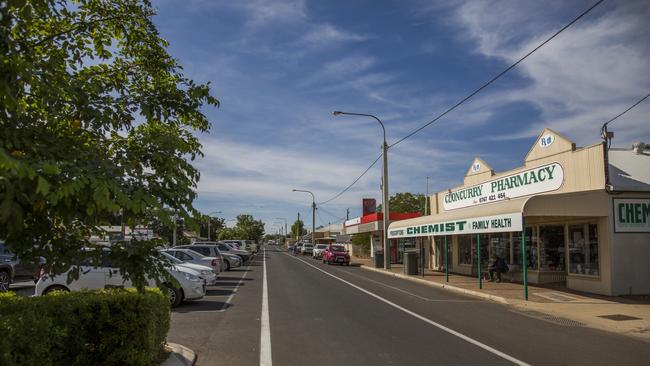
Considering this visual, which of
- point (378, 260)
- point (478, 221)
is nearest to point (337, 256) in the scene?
point (378, 260)

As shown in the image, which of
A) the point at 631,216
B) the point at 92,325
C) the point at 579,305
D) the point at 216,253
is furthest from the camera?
the point at 216,253

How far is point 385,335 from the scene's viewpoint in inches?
398

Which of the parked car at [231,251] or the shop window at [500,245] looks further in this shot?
the parked car at [231,251]

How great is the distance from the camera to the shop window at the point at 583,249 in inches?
714

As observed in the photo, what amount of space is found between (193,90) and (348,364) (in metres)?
4.81

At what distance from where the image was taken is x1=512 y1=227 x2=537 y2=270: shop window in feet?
73.0

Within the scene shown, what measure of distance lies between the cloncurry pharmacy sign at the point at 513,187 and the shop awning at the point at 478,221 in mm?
1526

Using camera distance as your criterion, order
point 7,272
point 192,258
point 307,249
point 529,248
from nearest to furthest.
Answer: point 7,272
point 192,258
point 529,248
point 307,249

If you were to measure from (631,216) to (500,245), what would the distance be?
26.2 feet

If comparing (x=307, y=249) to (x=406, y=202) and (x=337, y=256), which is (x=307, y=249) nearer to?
(x=337, y=256)

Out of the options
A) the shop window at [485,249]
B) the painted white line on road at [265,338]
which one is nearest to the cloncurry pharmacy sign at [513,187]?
the shop window at [485,249]

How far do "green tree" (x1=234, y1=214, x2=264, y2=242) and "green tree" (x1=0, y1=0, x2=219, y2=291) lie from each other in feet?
368

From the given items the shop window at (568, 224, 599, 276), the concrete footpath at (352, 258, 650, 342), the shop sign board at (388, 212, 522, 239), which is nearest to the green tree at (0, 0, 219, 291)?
the concrete footpath at (352, 258, 650, 342)

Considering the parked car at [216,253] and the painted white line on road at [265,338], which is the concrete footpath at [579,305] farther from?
the parked car at [216,253]
